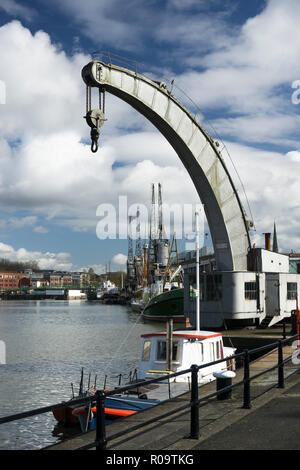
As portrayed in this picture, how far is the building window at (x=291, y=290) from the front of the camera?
35.5m

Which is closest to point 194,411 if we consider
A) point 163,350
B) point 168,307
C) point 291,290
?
point 163,350

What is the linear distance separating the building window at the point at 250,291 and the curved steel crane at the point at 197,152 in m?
1.42

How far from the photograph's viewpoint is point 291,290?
35781mm

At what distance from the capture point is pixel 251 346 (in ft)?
90.7

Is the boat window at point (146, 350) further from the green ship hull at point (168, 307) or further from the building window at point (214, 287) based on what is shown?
the green ship hull at point (168, 307)

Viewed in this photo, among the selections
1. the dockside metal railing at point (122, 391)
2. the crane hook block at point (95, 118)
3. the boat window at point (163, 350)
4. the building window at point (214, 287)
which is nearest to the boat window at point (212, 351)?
the boat window at point (163, 350)

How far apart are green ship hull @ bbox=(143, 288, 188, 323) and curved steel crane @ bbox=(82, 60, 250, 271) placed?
36.8 m

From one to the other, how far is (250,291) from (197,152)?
9.98m

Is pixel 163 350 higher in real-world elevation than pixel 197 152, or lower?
lower

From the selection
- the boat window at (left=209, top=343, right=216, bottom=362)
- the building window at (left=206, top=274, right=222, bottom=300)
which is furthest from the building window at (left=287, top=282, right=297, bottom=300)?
the boat window at (left=209, top=343, right=216, bottom=362)

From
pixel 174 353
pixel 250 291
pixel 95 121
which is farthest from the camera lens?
pixel 250 291

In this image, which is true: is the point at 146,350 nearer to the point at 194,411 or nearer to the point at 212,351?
the point at 212,351

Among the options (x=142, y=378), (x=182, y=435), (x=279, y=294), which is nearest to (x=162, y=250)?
(x=279, y=294)
